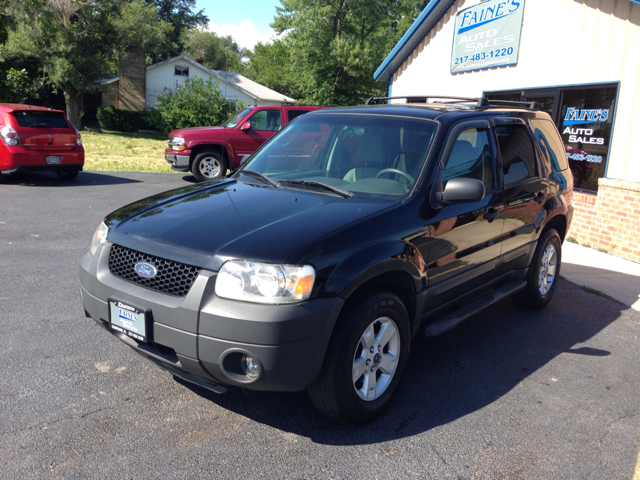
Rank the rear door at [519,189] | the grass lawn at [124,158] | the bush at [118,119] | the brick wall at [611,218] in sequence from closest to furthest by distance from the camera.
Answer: the rear door at [519,189] < the brick wall at [611,218] < the grass lawn at [124,158] < the bush at [118,119]

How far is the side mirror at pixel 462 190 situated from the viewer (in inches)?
142

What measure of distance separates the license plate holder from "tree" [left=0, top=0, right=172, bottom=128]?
32.0 m

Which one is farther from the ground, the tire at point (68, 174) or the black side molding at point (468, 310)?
the black side molding at point (468, 310)

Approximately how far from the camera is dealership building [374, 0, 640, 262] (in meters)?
8.70

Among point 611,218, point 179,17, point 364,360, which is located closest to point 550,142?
point 364,360

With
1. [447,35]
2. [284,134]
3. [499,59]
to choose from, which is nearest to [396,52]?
[447,35]

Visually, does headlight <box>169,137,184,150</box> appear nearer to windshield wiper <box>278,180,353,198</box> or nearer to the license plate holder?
windshield wiper <box>278,180,353,198</box>

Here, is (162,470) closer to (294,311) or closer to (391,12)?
(294,311)

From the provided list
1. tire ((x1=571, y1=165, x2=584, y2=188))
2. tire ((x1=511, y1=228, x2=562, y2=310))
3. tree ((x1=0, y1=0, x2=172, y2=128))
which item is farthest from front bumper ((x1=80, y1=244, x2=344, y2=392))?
tree ((x1=0, y1=0, x2=172, y2=128))

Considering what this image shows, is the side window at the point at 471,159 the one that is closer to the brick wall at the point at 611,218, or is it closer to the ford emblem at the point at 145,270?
the ford emblem at the point at 145,270

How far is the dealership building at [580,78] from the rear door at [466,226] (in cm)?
500

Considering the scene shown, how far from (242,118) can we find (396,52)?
15.3 ft

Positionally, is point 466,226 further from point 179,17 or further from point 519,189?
point 179,17

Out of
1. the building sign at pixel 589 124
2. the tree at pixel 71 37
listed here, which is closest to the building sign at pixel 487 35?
the building sign at pixel 589 124
